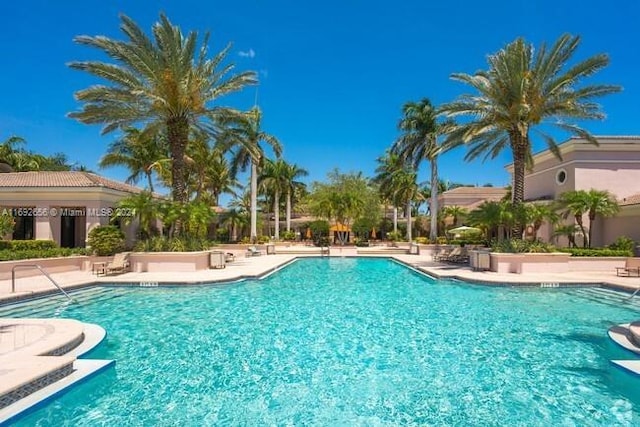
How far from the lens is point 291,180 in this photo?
47.0 metres

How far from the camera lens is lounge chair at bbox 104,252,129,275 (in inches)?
637

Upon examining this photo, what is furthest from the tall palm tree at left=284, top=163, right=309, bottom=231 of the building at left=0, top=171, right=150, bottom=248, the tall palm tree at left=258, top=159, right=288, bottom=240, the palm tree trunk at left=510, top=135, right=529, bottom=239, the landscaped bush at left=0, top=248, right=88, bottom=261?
the palm tree trunk at left=510, top=135, right=529, bottom=239

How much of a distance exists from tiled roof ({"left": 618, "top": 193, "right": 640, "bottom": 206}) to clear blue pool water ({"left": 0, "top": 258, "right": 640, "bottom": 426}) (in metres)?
12.1

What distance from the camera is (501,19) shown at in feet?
60.6

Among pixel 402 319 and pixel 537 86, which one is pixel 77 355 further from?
pixel 537 86

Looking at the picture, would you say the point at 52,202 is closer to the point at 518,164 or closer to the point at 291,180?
the point at 518,164

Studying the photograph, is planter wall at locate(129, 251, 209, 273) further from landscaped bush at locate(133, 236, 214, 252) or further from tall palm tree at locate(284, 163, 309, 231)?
tall palm tree at locate(284, 163, 309, 231)

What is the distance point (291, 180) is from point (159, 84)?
3013cm

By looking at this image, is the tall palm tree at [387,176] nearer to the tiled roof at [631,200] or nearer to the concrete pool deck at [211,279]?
the tiled roof at [631,200]

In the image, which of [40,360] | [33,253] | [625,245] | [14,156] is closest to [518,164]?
[625,245]

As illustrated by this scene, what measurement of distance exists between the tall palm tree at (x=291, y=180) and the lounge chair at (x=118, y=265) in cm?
2922

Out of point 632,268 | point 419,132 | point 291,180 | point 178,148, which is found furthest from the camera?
point 291,180

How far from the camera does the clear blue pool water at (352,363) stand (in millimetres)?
4883

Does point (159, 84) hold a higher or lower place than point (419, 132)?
lower
